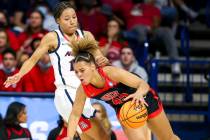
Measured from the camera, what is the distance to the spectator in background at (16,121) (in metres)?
10.5

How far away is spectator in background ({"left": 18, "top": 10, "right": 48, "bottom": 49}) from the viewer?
12984mm

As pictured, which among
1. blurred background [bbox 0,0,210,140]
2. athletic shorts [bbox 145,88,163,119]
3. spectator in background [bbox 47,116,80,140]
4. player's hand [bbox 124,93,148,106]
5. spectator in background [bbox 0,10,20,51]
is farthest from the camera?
spectator in background [bbox 0,10,20,51]

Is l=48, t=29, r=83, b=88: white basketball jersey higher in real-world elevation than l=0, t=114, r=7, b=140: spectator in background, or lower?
higher

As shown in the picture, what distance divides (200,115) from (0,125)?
135 inches

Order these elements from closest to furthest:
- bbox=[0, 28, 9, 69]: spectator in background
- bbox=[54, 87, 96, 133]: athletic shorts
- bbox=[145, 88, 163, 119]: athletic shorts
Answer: bbox=[145, 88, 163, 119]: athletic shorts
bbox=[54, 87, 96, 133]: athletic shorts
bbox=[0, 28, 9, 69]: spectator in background

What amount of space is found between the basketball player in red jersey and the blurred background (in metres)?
2.58

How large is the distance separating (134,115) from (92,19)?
5342 mm

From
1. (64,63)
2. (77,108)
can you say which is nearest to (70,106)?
(64,63)

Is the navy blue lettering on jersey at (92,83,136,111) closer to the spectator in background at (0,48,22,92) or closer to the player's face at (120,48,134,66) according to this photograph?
the spectator in background at (0,48,22,92)

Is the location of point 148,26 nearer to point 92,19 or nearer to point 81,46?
point 92,19

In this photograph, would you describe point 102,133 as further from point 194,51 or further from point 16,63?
point 194,51

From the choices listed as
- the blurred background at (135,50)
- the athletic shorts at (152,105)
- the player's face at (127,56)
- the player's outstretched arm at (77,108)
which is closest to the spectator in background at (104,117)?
the blurred background at (135,50)

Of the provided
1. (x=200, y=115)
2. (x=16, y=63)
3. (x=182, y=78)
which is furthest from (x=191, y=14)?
(x=16, y=63)

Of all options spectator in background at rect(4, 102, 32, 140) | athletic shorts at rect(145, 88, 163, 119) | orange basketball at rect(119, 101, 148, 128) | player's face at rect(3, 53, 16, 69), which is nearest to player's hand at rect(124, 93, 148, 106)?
orange basketball at rect(119, 101, 148, 128)
